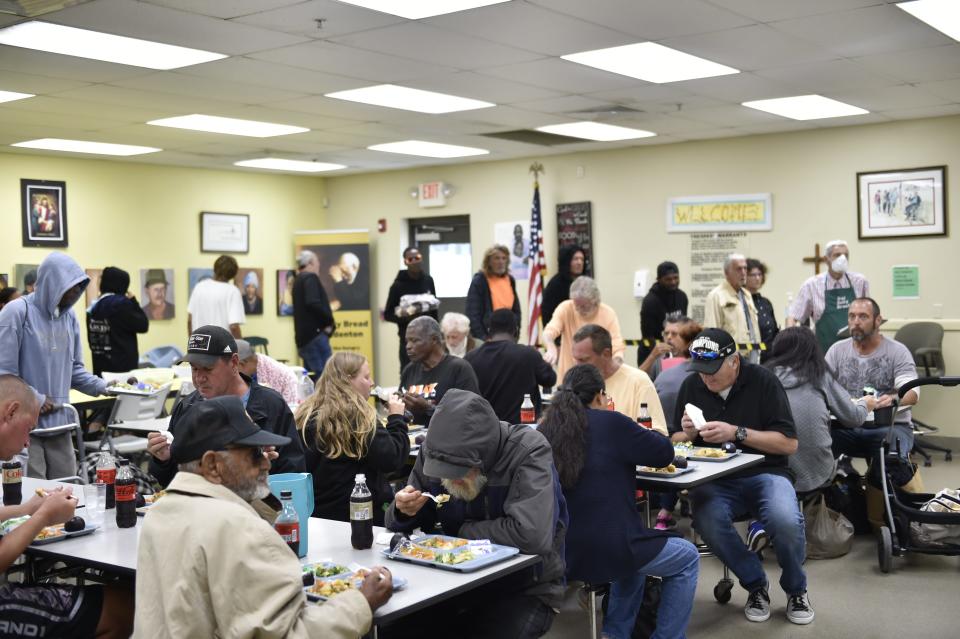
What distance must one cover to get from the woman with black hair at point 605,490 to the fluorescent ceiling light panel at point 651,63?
354 centimetres

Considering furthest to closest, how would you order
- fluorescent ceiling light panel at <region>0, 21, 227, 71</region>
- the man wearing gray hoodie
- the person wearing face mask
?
the person wearing face mask, fluorescent ceiling light panel at <region>0, 21, 227, 71</region>, the man wearing gray hoodie

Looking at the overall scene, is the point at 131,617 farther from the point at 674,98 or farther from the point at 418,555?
the point at 674,98

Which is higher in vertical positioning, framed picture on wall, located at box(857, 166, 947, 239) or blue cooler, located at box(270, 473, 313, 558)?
framed picture on wall, located at box(857, 166, 947, 239)

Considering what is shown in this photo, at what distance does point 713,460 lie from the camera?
4902 millimetres

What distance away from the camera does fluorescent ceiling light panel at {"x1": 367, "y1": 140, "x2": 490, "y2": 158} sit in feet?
36.9

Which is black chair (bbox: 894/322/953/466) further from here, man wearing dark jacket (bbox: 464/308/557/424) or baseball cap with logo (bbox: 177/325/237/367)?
baseball cap with logo (bbox: 177/325/237/367)

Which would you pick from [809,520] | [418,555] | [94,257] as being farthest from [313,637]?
[94,257]

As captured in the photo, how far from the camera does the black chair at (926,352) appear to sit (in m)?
9.36

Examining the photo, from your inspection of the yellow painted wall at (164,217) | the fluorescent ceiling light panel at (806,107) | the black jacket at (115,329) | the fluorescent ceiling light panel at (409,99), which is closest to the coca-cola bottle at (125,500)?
the fluorescent ceiling light panel at (409,99)

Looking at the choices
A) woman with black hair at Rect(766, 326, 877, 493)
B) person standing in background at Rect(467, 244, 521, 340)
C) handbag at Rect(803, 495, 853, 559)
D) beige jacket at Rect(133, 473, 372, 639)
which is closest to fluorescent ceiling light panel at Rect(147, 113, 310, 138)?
person standing in background at Rect(467, 244, 521, 340)

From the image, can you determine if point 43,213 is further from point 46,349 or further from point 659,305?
point 659,305

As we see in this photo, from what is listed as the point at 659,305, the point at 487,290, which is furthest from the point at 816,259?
the point at 487,290

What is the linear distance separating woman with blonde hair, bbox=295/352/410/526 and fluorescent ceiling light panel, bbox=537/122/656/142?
20.4 ft

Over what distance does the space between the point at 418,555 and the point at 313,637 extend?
29.6 inches
